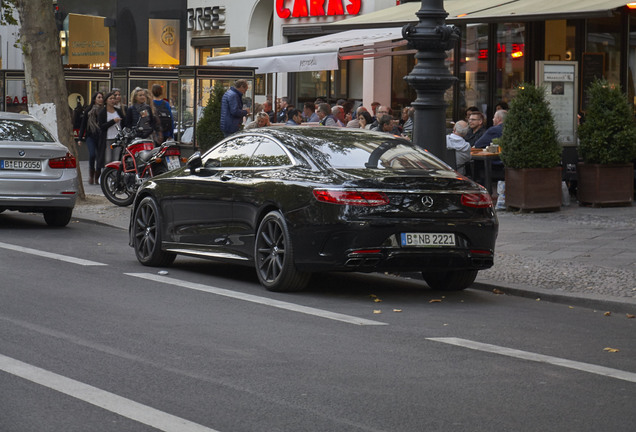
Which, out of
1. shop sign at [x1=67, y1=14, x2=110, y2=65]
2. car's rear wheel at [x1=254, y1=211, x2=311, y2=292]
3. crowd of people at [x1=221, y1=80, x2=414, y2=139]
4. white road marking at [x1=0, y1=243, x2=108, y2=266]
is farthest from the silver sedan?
shop sign at [x1=67, y1=14, x2=110, y2=65]

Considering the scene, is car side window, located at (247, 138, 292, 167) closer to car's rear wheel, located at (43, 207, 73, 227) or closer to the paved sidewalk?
the paved sidewalk

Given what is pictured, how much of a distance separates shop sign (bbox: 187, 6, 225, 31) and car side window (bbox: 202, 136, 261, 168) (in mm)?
25861

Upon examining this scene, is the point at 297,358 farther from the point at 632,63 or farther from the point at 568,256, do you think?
the point at 632,63

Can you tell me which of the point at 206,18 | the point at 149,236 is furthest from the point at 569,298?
the point at 206,18

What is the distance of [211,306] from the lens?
9.64 metres

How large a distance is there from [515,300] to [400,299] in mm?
1028

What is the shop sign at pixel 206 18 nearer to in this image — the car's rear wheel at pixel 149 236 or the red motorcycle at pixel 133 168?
the red motorcycle at pixel 133 168

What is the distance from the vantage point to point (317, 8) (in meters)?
33.2

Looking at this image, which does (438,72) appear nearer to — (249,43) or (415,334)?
(415,334)

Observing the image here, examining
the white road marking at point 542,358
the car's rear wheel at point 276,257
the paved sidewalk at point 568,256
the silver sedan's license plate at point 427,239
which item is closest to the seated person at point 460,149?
the paved sidewalk at point 568,256

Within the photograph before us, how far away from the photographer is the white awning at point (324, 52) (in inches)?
889

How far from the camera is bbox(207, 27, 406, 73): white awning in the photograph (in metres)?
22.6

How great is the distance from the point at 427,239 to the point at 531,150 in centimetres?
760

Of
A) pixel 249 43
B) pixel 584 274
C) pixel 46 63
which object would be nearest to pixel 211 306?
pixel 584 274
